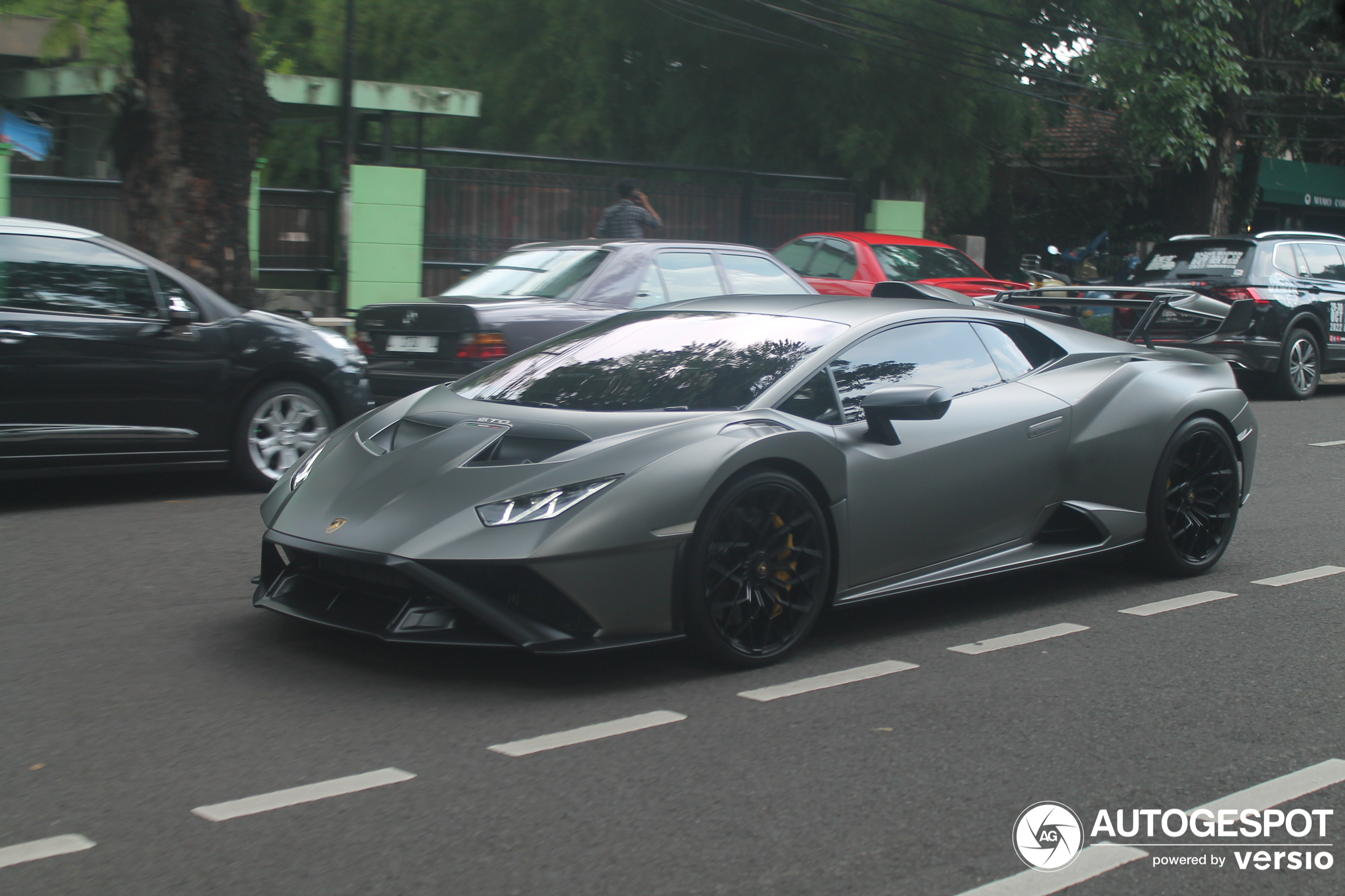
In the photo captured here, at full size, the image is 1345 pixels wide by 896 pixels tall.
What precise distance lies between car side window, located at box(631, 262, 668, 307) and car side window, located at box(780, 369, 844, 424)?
544cm

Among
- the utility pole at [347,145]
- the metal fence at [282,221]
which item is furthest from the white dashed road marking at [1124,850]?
the utility pole at [347,145]

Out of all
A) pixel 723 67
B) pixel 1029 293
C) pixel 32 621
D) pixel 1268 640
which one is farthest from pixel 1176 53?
pixel 32 621

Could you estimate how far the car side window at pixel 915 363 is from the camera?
206 inches

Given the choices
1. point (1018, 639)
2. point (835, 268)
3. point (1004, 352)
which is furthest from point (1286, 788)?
point (835, 268)

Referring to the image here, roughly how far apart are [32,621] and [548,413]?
6.80 feet

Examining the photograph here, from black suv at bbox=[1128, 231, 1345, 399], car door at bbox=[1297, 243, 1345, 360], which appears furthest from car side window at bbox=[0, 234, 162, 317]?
car door at bbox=[1297, 243, 1345, 360]

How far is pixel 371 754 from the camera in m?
3.77

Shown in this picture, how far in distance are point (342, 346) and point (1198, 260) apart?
34.3 feet

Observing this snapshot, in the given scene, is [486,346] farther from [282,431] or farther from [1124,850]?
[1124,850]

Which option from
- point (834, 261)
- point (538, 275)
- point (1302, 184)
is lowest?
point (538, 275)

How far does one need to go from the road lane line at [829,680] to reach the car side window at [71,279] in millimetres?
4731

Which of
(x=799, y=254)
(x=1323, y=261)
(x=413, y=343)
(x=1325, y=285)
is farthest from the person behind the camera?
(x=799, y=254)

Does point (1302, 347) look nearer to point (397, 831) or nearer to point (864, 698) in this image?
point (864, 698)

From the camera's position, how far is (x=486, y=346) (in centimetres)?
975
